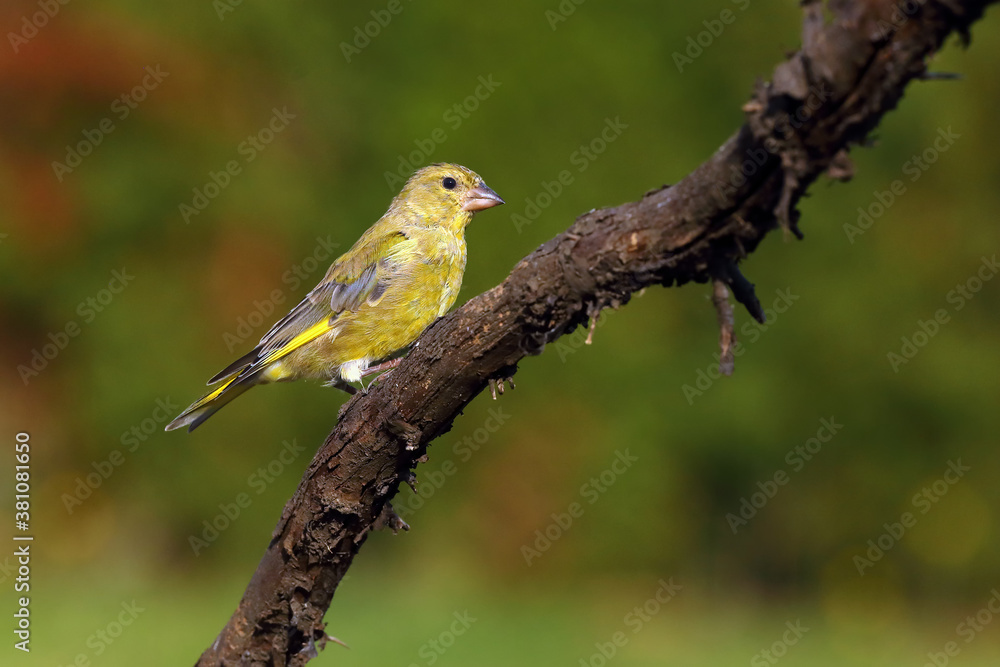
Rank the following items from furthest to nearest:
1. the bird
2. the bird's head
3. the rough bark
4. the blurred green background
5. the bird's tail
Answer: the blurred green background
the bird's head
the bird's tail
the bird
the rough bark

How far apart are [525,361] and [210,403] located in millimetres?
4313

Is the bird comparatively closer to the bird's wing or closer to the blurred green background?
the bird's wing

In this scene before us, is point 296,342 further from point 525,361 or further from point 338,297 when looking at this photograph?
point 525,361

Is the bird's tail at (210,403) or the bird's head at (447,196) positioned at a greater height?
the bird's head at (447,196)

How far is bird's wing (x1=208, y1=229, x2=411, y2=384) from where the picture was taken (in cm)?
471

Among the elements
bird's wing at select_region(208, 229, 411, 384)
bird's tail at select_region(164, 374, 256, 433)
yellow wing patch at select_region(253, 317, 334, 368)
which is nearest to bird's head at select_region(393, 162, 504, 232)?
bird's wing at select_region(208, 229, 411, 384)

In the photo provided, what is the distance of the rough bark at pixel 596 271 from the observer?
1.91 meters

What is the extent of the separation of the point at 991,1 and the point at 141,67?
8971 mm

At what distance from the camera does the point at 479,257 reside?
8.96 meters

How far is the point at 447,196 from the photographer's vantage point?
5016 millimetres

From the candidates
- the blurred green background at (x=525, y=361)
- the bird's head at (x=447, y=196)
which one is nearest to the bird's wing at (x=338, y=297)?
the bird's head at (x=447, y=196)

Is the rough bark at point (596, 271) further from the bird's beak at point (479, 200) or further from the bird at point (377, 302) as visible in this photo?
the bird's beak at point (479, 200)

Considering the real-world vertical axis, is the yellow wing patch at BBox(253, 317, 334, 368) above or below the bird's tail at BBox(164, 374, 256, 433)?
above

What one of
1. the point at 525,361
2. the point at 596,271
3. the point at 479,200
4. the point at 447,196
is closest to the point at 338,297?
the point at 447,196
